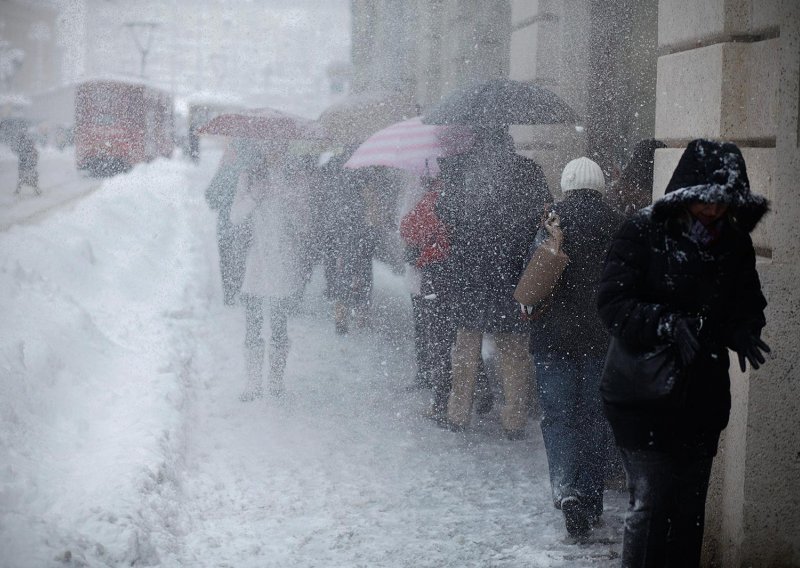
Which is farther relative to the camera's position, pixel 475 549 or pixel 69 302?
pixel 69 302

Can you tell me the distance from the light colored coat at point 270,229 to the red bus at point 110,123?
27.1 m

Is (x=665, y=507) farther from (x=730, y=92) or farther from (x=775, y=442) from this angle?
(x=730, y=92)

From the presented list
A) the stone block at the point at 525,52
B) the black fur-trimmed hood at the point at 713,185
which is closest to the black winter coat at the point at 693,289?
the black fur-trimmed hood at the point at 713,185

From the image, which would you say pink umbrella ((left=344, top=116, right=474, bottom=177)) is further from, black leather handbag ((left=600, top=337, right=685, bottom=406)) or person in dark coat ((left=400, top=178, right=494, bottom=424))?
black leather handbag ((left=600, top=337, right=685, bottom=406))

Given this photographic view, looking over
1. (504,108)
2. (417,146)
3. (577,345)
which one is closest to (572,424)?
(577,345)

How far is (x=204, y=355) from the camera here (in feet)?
27.5

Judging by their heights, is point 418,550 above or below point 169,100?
below

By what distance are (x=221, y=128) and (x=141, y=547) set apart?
398cm

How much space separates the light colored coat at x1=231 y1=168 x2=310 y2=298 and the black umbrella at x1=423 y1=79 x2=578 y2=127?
1333mm

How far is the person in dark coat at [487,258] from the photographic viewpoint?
5.74 meters

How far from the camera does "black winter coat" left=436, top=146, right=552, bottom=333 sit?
18.7ft

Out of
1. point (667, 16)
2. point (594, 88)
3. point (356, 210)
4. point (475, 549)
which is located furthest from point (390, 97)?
point (475, 549)

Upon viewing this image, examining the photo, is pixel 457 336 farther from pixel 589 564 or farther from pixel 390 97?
pixel 390 97

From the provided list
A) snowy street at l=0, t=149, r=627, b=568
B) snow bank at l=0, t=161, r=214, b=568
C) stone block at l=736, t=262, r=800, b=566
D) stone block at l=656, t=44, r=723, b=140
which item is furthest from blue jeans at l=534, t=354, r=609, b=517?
snow bank at l=0, t=161, r=214, b=568
